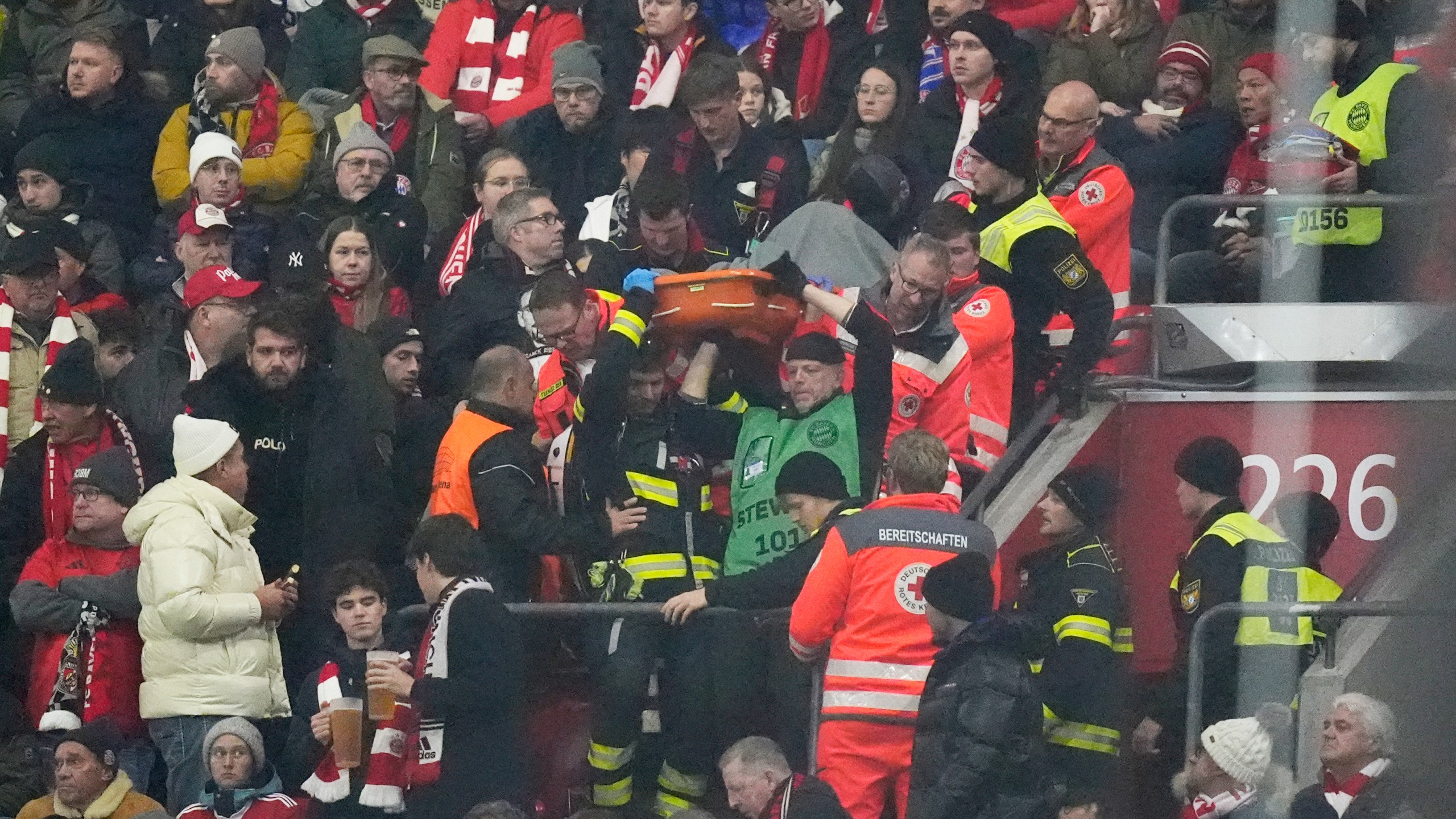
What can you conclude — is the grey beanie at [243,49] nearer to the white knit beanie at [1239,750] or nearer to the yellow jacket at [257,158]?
the yellow jacket at [257,158]

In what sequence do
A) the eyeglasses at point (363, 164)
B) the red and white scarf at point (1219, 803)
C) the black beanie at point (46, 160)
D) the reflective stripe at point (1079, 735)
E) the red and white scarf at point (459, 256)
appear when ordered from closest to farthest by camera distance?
the red and white scarf at point (1219, 803) < the reflective stripe at point (1079, 735) < the red and white scarf at point (459, 256) < the eyeglasses at point (363, 164) < the black beanie at point (46, 160)

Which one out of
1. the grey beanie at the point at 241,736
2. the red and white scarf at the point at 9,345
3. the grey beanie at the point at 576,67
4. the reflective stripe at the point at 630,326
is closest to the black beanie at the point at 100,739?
the grey beanie at the point at 241,736

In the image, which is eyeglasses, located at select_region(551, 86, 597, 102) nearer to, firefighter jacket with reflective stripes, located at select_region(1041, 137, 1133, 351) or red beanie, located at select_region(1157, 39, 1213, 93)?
firefighter jacket with reflective stripes, located at select_region(1041, 137, 1133, 351)

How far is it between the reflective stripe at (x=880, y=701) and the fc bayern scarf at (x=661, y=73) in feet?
14.3

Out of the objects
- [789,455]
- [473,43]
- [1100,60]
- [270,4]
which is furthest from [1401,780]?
[270,4]

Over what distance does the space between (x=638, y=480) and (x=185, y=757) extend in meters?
2.03

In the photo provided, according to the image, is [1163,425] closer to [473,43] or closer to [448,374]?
[448,374]

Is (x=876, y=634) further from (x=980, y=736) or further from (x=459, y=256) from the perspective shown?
(x=459, y=256)

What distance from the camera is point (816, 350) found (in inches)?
294

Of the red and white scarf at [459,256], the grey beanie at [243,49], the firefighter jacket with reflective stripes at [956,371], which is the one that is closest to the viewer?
the firefighter jacket with reflective stripes at [956,371]

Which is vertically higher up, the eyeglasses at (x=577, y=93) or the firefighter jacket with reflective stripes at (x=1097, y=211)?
the eyeglasses at (x=577, y=93)

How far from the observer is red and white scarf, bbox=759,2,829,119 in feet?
34.5

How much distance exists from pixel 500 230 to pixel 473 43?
2486mm

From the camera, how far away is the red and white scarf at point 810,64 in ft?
34.5
